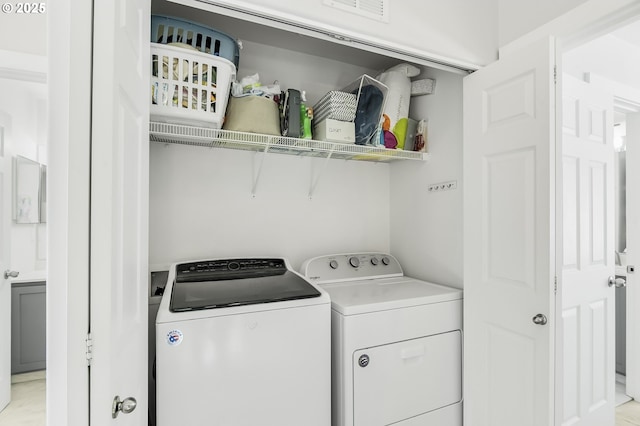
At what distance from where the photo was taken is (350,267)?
216cm

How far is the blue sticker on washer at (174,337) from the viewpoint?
1236mm

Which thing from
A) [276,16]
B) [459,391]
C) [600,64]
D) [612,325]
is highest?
[600,64]

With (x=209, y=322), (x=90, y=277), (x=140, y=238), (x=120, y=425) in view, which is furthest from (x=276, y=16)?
(x=120, y=425)

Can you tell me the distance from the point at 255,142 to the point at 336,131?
46 centimetres

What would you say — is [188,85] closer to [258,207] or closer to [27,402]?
[258,207]

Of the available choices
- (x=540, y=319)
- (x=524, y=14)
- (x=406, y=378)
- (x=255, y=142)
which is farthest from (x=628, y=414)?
(x=255, y=142)

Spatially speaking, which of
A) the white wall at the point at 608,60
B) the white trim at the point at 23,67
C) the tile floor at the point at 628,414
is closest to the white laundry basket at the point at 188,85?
the white trim at the point at 23,67

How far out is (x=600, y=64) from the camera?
227cm

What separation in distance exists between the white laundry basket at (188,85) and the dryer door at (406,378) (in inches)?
51.9

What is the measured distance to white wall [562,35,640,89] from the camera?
2.14m

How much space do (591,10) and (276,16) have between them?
4.14 ft

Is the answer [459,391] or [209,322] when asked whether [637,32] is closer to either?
[459,391]

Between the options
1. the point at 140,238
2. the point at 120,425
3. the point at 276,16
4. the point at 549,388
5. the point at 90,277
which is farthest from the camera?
the point at 549,388

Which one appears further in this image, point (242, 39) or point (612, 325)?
point (612, 325)
